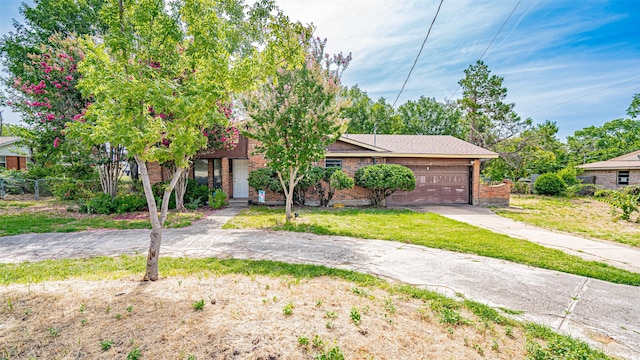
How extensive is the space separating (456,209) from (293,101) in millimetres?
8783

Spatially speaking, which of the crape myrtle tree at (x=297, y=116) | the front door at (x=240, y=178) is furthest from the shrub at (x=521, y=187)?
the front door at (x=240, y=178)

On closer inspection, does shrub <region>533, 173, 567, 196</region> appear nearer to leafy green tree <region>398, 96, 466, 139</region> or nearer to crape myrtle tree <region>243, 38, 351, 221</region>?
leafy green tree <region>398, 96, 466, 139</region>

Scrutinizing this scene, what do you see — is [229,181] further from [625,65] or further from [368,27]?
[625,65]

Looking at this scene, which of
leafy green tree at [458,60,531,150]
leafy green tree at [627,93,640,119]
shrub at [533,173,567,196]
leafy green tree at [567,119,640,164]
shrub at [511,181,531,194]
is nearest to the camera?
shrub at [533,173,567,196]

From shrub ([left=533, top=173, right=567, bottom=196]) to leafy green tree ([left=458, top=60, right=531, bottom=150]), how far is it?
20.3 feet

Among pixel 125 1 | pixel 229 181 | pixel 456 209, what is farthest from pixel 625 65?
pixel 229 181

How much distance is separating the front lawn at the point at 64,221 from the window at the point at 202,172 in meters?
3.57

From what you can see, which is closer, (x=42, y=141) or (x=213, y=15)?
(x=213, y=15)

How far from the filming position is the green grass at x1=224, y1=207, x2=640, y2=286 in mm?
5004

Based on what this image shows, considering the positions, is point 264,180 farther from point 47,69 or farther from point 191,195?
point 47,69

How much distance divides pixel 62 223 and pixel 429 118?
31591 mm

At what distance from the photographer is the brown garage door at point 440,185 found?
542 inches

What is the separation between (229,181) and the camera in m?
13.4

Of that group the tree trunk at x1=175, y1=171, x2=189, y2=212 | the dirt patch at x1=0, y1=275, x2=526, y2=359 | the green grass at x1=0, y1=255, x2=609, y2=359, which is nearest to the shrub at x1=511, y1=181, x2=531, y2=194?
the green grass at x1=0, y1=255, x2=609, y2=359
